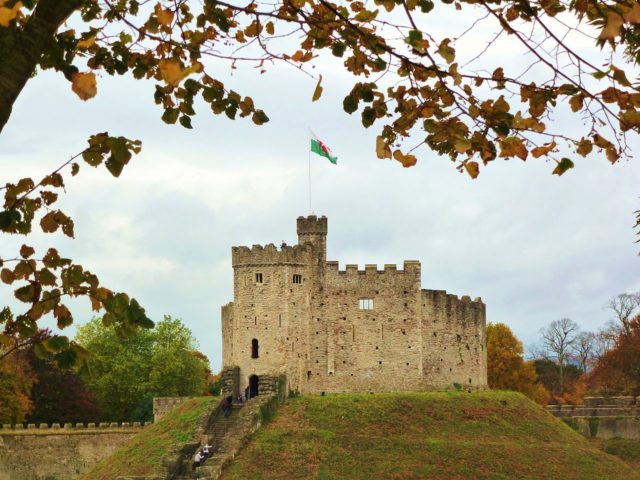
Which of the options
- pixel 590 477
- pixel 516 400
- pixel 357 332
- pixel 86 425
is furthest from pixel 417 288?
pixel 86 425

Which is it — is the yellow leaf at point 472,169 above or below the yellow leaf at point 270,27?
below

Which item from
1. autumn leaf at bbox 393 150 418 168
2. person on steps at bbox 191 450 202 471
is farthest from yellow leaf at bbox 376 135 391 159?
person on steps at bbox 191 450 202 471

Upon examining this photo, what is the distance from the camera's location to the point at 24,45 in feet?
25.1

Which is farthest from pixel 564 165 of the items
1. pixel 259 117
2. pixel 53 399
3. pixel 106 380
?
pixel 106 380

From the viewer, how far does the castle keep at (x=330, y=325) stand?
5162 centimetres

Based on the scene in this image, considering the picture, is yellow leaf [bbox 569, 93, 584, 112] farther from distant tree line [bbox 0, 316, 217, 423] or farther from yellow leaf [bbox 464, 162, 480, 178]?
distant tree line [bbox 0, 316, 217, 423]

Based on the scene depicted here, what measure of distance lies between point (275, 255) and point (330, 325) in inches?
181

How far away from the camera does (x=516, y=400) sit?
5044 centimetres

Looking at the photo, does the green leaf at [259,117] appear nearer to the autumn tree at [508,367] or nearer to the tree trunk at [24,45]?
the tree trunk at [24,45]

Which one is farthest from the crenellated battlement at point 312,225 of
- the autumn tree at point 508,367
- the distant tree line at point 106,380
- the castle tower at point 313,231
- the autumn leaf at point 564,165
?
the autumn leaf at point 564,165

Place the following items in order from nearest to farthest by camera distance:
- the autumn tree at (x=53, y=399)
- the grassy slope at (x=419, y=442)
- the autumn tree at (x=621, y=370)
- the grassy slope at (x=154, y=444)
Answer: the grassy slope at (x=419, y=442) → the grassy slope at (x=154, y=444) → the autumn tree at (x=53, y=399) → the autumn tree at (x=621, y=370)

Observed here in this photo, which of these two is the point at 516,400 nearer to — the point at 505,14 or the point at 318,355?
the point at 318,355

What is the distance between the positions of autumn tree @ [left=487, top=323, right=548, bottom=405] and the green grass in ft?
73.3

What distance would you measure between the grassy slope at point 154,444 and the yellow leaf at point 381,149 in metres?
35.3
